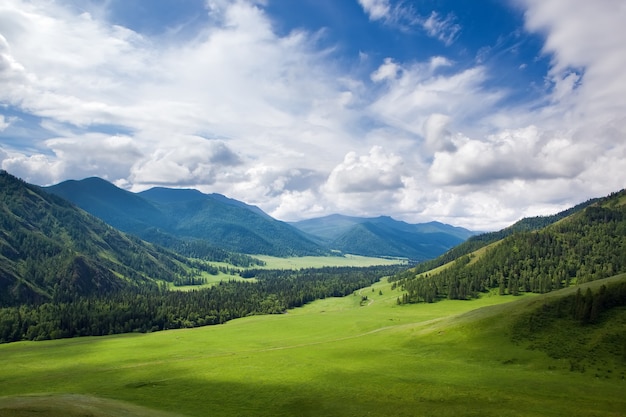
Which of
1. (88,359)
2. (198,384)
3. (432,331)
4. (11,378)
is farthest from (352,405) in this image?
(88,359)

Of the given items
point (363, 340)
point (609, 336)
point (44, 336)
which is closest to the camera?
point (609, 336)

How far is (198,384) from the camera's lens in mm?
84312

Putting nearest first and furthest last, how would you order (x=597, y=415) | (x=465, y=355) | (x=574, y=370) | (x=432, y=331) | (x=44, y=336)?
1. (x=597, y=415)
2. (x=574, y=370)
3. (x=465, y=355)
4. (x=432, y=331)
5. (x=44, y=336)

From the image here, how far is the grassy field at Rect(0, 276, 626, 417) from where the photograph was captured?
6450 centimetres

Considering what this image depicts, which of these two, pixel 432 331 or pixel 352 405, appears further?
pixel 432 331

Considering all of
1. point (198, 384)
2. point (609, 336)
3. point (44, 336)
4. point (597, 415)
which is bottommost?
point (44, 336)

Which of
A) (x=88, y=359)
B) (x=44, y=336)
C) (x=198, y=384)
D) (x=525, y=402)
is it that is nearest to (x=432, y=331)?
(x=525, y=402)

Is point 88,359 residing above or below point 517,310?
below

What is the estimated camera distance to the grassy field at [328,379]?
64.5 metres

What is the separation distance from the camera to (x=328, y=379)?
275 feet

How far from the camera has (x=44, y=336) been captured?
193500 millimetres

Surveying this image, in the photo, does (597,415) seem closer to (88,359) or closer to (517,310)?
(517,310)

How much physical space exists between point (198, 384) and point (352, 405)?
118 feet

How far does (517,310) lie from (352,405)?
6950 cm
